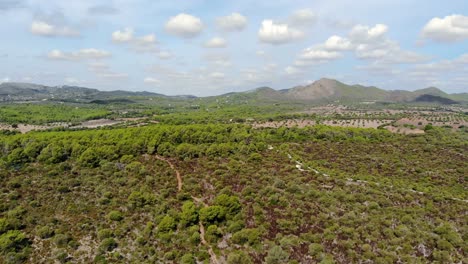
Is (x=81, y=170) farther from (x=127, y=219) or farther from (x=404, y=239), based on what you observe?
(x=404, y=239)

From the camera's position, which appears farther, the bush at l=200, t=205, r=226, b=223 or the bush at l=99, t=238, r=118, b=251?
the bush at l=200, t=205, r=226, b=223

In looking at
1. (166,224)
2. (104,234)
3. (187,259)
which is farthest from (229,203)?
(104,234)

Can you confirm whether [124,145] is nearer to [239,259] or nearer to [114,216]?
[114,216]

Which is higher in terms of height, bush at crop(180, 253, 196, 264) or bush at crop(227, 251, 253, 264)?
bush at crop(227, 251, 253, 264)

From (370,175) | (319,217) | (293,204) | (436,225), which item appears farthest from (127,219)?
(370,175)

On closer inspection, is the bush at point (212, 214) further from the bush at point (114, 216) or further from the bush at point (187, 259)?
the bush at point (114, 216)

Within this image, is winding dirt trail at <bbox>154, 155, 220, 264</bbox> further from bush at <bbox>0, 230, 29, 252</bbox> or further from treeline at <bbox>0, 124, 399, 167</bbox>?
bush at <bbox>0, 230, 29, 252</bbox>

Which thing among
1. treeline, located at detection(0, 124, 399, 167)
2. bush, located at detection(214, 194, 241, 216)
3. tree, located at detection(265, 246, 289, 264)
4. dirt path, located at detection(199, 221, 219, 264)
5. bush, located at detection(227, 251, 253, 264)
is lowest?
dirt path, located at detection(199, 221, 219, 264)

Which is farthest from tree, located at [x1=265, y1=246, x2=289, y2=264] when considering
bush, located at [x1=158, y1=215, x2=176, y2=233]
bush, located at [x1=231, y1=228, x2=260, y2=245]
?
bush, located at [x1=158, y1=215, x2=176, y2=233]
